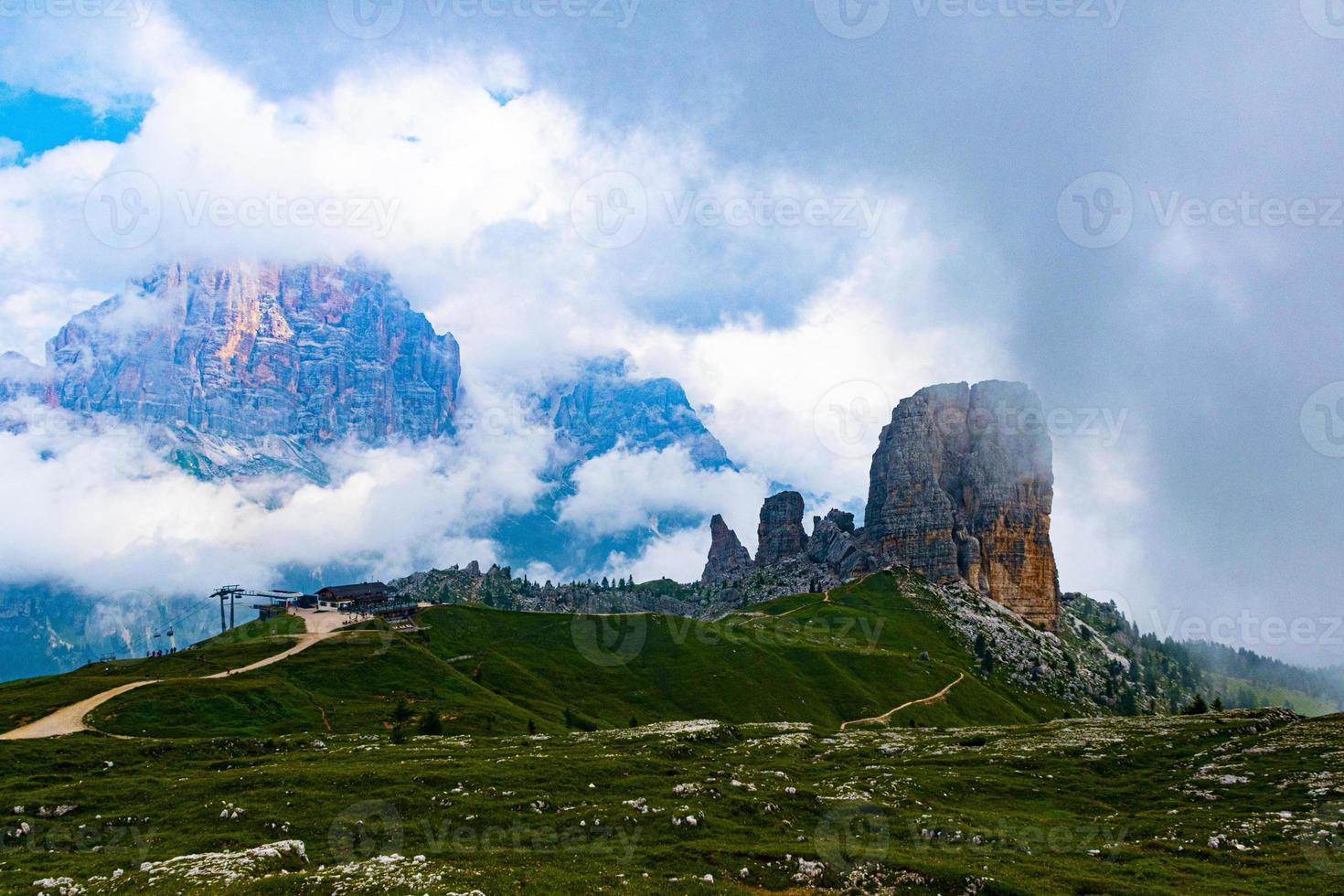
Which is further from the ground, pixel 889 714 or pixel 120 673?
pixel 120 673

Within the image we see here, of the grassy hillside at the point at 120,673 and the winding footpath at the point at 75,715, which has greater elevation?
the grassy hillside at the point at 120,673

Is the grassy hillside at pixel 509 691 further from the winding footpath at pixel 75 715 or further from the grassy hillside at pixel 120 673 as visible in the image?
the grassy hillside at pixel 120 673

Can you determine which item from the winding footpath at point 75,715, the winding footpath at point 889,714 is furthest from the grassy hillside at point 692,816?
the winding footpath at point 889,714

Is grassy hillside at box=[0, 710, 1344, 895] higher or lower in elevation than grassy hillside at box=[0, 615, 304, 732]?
lower

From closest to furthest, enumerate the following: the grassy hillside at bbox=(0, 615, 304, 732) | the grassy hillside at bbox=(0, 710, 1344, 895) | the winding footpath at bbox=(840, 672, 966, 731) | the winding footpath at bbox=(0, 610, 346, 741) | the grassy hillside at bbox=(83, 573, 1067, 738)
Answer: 1. the grassy hillside at bbox=(0, 710, 1344, 895)
2. the winding footpath at bbox=(0, 610, 346, 741)
3. the grassy hillside at bbox=(0, 615, 304, 732)
4. the grassy hillside at bbox=(83, 573, 1067, 738)
5. the winding footpath at bbox=(840, 672, 966, 731)

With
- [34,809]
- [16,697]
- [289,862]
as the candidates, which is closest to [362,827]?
A: [289,862]

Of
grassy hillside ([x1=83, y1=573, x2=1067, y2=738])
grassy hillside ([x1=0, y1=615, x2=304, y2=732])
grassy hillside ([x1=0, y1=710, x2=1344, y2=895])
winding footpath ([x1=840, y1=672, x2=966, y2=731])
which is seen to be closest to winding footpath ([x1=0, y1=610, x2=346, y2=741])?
grassy hillside ([x1=0, y1=615, x2=304, y2=732])

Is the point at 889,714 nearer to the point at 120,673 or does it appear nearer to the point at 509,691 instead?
the point at 509,691

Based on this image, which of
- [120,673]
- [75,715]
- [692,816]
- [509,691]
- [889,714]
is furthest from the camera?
[889,714]

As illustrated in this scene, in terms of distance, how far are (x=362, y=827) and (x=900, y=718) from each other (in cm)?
14615

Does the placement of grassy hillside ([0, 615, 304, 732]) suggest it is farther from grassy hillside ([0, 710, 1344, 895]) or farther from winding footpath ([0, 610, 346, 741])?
grassy hillside ([0, 710, 1344, 895])

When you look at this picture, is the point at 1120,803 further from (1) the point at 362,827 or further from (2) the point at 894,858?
(1) the point at 362,827

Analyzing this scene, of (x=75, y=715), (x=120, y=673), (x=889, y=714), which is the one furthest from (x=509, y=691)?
(x=889, y=714)

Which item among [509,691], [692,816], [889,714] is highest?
[692,816]
